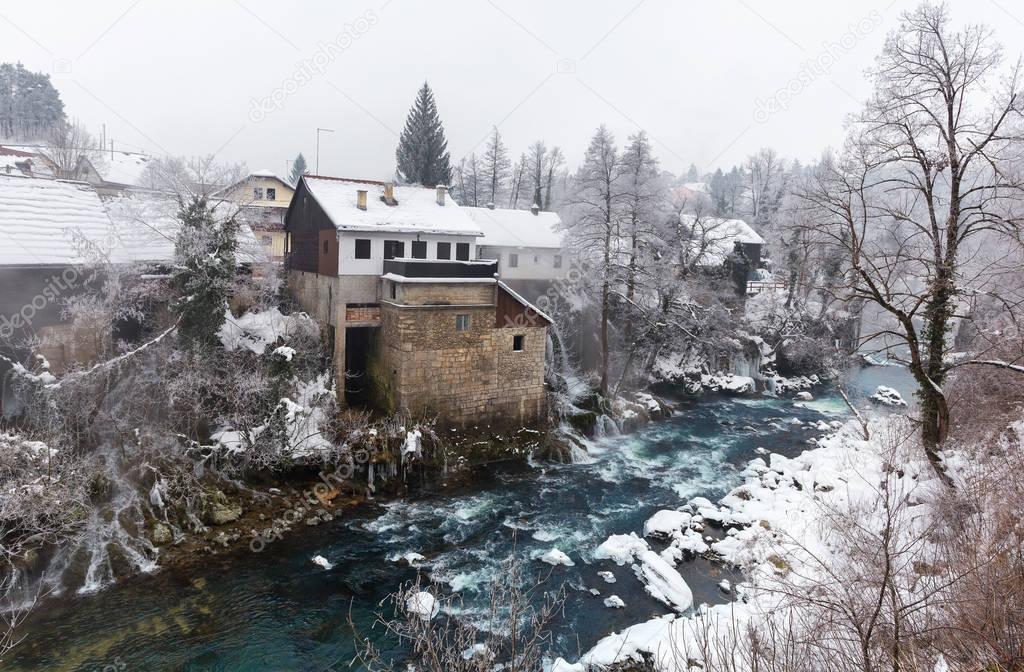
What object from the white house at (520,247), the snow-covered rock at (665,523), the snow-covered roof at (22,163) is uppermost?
the snow-covered roof at (22,163)

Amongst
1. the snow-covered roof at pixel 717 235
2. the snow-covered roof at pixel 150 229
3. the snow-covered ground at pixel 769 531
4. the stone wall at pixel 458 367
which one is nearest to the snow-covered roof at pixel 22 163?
the snow-covered roof at pixel 150 229

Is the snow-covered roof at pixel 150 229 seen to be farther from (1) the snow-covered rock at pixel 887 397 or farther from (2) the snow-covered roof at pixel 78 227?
(1) the snow-covered rock at pixel 887 397

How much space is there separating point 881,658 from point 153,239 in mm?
24902

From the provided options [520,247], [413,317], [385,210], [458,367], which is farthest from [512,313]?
[520,247]

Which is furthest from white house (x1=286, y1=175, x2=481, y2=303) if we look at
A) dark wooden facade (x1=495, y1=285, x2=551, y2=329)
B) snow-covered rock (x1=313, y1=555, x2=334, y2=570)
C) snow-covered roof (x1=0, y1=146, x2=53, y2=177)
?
snow-covered roof (x1=0, y1=146, x2=53, y2=177)

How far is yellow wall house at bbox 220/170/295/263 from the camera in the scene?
23.0 meters

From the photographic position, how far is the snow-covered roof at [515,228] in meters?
34.1

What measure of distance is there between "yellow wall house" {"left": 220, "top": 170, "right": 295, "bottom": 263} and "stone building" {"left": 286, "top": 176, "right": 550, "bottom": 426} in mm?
2324

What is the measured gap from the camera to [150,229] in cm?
2227

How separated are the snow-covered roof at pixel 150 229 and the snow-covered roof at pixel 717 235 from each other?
2183 centimetres

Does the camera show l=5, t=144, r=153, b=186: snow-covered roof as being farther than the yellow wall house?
Yes

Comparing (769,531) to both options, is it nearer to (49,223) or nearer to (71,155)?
(49,223)

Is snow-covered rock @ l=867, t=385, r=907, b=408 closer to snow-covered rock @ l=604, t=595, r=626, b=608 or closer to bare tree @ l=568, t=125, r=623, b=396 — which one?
bare tree @ l=568, t=125, r=623, b=396

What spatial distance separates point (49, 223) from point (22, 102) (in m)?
62.1
